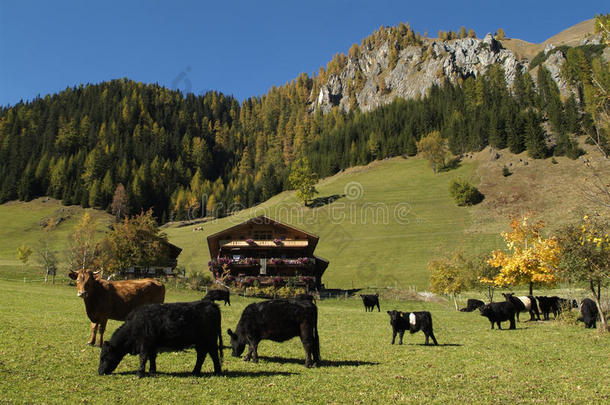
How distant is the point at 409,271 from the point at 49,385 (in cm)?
5821

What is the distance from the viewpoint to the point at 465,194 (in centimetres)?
8788

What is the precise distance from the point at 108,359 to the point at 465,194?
3529 inches

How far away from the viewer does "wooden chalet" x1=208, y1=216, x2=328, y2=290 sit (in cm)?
4900

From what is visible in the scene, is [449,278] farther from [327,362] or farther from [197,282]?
[327,362]

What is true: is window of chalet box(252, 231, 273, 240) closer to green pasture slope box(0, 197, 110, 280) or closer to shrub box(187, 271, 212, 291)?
shrub box(187, 271, 212, 291)

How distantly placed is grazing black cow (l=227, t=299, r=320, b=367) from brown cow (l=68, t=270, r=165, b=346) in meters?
4.51

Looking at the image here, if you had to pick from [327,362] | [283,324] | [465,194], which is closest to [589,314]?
[327,362]

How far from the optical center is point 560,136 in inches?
4099

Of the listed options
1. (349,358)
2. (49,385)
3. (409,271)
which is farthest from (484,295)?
(49,385)

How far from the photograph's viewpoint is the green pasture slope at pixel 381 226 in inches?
2518

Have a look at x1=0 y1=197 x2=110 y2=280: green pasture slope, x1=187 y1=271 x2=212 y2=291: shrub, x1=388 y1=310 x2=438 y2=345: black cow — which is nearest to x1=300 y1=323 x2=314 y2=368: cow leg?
x1=388 y1=310 x2=438 y2=345: black cow

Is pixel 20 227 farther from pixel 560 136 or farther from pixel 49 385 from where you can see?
pixel 560 136

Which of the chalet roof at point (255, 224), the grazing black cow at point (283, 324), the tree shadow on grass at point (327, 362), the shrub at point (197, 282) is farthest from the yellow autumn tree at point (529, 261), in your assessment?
the shrub at point (197, 282)

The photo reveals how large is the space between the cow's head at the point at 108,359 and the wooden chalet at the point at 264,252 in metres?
39.4
